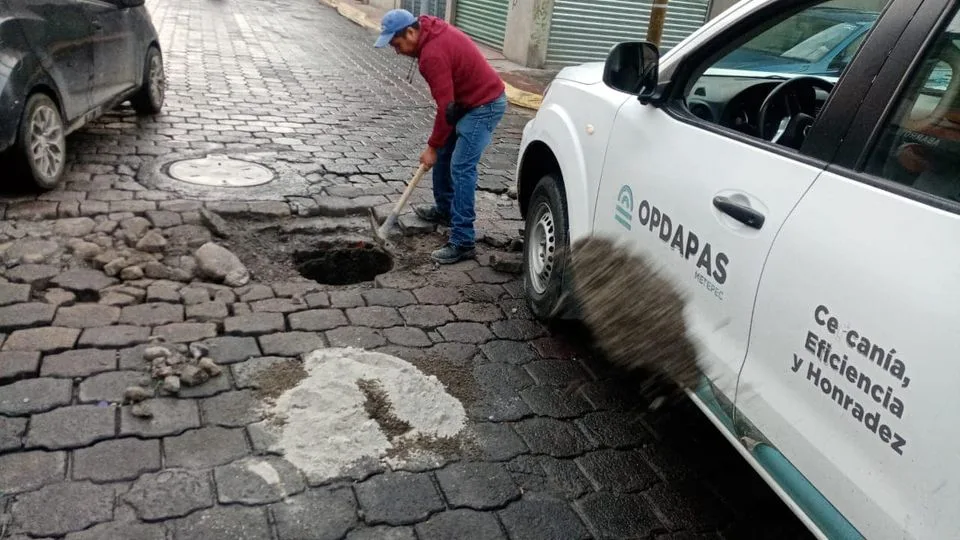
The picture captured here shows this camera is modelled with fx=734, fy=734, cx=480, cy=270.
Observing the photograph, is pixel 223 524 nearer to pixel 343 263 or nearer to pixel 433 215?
pixel 343 263

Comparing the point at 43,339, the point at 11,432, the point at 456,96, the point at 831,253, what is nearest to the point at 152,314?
the point at 43,339

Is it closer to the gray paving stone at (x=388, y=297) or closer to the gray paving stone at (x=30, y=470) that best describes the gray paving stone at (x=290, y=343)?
the gray paving stone at (x=388, y=297)

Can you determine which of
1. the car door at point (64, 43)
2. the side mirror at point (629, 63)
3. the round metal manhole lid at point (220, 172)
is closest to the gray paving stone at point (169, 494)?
the side mirror at point (629, 63)

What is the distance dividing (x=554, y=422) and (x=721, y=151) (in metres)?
1.41

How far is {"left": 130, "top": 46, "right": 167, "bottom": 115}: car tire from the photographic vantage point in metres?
7.23

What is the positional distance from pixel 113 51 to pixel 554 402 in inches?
202

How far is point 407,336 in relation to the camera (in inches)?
152

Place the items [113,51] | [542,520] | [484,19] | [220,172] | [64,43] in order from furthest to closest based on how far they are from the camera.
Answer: [484,19], [113,51], [220,172], [64,43], [542,520]

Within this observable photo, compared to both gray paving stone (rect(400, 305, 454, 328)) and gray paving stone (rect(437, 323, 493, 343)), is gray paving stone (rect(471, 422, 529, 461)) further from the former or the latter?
gray paving stone (rect(400, 305, 454, 328))

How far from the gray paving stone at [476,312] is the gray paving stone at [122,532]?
2.02 m

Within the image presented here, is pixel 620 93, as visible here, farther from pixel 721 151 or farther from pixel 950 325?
pixel 950 325

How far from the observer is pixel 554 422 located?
329cm

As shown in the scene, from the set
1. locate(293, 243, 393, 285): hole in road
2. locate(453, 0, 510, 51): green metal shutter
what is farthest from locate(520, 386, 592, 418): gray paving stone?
locate(453, 0, 510, 51): green metal shutter

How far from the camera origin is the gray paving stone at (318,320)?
3.83 metres
